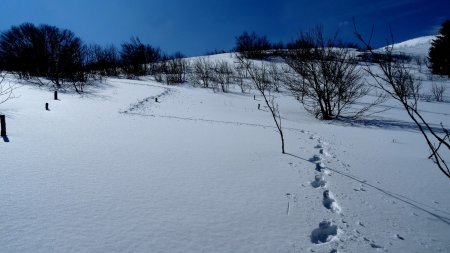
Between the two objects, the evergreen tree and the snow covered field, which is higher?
the evergreen tree

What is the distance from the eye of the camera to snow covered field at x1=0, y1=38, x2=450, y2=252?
3.05m

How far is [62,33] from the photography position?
89.9 ft

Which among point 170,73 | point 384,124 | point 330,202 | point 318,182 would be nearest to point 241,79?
point 170,73

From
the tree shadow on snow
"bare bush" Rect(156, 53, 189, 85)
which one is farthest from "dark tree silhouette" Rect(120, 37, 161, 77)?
the tree shadow on snow

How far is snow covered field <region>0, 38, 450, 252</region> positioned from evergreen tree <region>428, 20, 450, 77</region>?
115ft

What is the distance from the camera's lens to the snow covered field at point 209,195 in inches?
120

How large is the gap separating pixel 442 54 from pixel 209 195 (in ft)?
140

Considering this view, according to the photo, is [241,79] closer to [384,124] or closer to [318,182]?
[384,124]

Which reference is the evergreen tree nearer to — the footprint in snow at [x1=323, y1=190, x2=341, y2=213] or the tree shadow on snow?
the tree shadow on snow

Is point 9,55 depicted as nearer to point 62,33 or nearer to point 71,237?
point 62,33

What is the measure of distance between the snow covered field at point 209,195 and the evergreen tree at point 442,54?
1380 inches

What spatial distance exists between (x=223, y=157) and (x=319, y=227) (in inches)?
122

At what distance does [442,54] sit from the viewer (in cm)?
3503

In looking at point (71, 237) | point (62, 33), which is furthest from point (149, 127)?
point (62, 33)
